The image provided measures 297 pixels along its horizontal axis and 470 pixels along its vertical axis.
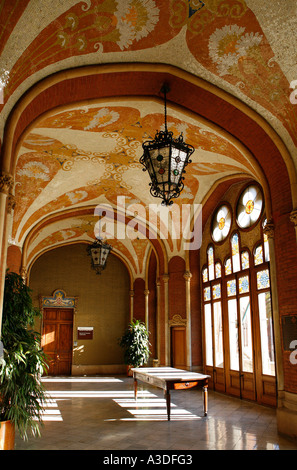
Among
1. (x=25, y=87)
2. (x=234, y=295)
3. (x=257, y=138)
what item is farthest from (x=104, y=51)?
(x=234, y=295)

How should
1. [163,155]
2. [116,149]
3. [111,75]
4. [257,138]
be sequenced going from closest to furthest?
1. [163,155]
2. [111,75]
3. [257,138]
4. [116,149]

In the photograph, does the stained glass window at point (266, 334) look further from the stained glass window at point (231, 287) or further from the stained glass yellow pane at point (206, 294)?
the stained glass yellow pane at point (206, 294)

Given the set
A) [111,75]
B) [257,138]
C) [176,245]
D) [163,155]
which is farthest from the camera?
[176,245]

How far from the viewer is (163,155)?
171 inches

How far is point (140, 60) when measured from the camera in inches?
196

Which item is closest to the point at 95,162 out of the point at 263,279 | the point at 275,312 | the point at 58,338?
the point at 263,279

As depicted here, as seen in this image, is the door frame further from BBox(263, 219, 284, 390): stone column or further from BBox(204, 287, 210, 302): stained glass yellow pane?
BBox(263, 219, 284, 390): stone column

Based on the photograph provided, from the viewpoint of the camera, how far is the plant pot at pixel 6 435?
3916 millimetres

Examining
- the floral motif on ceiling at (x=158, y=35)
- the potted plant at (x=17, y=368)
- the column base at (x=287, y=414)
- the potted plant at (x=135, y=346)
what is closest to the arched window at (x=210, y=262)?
the potted plant at (x=135, y=346)

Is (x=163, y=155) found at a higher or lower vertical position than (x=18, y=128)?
lower

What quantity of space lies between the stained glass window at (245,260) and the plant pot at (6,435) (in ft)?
19.4

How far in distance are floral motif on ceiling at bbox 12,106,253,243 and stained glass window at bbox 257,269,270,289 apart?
2.19 m

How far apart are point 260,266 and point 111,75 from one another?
4940mm

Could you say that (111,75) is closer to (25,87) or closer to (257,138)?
(25,87)
